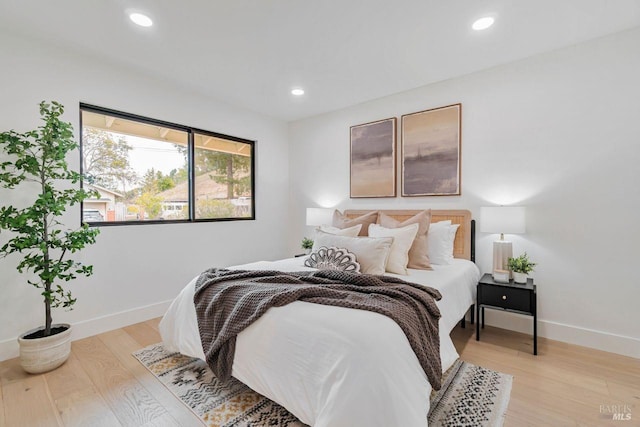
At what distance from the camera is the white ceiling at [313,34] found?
202 cm

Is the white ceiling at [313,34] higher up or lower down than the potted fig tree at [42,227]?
higher up

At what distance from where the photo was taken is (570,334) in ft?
8.38

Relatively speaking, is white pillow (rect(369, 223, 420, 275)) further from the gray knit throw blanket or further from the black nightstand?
the black nightstand

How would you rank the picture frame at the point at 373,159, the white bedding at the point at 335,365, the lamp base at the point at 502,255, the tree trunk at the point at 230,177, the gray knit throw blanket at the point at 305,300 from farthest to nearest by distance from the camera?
the tree trunk at the point at 230,177 → the picture frame at the point at 373,159 → the lamp base at the point at 502,255 → the gray knit throw blanket at the point at 305,300 → the white bedding at the point at 335,365

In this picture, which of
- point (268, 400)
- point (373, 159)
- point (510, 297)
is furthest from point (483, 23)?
point (268, 400)

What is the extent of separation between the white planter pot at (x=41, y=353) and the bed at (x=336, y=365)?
147cm

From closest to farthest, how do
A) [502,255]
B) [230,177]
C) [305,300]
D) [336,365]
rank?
[336,365]
[305,300]
[502,255]
[230,177]

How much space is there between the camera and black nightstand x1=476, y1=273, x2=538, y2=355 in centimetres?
237

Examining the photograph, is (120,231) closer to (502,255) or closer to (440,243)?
(440,243)

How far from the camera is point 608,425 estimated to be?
5.17 ft

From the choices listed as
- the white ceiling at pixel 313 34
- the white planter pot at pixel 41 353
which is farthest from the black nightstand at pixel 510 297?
the white planter pot at pixel 41 353

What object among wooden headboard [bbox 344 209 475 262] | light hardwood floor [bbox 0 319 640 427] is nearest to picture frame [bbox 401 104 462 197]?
wooden headboard [bbox 344 209 475 262]

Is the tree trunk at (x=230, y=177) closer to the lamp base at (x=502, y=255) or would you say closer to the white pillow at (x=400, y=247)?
the white pillow at (x=400, y=247)

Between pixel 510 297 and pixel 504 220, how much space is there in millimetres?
656
